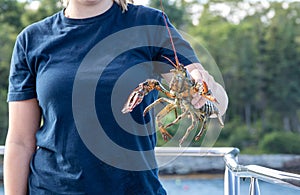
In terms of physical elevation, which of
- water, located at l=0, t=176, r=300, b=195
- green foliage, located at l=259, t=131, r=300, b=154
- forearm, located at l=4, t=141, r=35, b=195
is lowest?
green foliage, located at l=259, t=131, r=300, b=154

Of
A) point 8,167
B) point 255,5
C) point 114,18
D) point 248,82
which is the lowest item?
point 248,82

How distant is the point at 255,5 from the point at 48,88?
42.1 feet

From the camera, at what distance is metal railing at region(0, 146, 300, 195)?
3.13 ft


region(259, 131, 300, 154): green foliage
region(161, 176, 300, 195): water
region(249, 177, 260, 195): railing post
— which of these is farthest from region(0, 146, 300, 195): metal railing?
region(259, 131, 300, 154): green foliage

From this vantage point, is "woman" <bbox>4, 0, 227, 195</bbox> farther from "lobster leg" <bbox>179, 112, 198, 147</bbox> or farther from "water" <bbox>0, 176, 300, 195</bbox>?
"water" <bbox>0, 176, 300, 195</bbox>

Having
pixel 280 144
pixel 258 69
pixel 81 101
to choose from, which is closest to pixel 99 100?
pixel 81 101

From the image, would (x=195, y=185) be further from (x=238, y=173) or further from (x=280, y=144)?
(x=238, y=173)

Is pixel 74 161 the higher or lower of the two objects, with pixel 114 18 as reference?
lower

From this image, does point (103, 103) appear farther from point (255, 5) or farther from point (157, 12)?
Result: point (255, 5)

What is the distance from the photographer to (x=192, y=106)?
2.61ft

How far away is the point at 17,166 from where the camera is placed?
101 centimetres

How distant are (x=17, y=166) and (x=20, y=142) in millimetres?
45

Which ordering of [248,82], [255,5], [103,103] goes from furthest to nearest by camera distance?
[255,5]
[248,82]
[103,103]

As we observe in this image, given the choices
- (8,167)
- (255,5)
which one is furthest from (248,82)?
(8,167)
